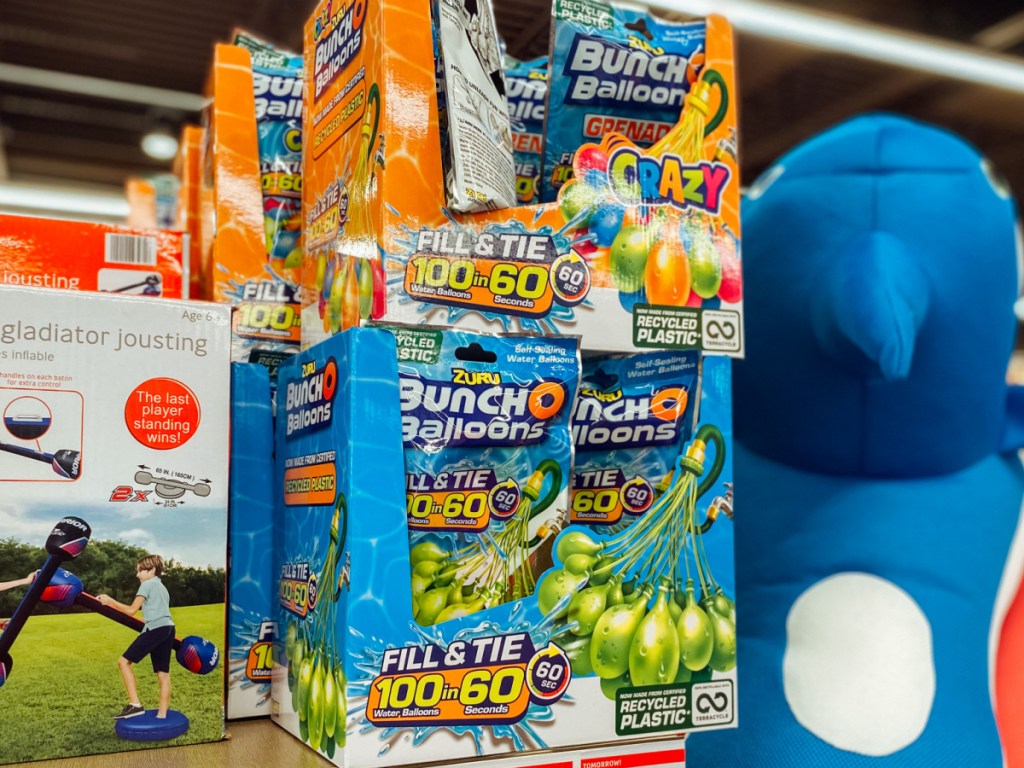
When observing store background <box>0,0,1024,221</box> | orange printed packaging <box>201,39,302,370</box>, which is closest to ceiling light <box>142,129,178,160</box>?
store background <box>0,0,1024,221</box>

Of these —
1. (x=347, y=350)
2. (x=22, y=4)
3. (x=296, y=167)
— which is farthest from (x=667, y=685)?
(x=22, y=4)

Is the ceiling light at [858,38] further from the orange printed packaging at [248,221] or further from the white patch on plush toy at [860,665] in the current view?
the white patch on plush toy at [860,665]

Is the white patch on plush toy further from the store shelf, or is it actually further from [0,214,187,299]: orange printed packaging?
[0,214,187,299]: orange printed packaging

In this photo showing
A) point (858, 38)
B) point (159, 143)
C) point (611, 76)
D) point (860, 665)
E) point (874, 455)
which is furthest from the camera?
point (159, 143)

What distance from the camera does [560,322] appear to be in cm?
100

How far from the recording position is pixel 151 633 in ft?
3.18

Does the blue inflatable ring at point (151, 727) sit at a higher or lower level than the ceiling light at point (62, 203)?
lower

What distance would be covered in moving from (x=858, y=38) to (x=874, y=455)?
320cm

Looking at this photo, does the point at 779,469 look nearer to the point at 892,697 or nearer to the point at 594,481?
the point at 892,697

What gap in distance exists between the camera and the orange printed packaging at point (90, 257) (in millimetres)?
1084

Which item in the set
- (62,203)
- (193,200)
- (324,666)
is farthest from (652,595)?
(62,203)

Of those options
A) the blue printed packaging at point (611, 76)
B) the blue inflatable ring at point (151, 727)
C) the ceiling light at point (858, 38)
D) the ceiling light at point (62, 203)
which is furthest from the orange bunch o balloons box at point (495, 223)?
the ceiling light at point (62, 203)

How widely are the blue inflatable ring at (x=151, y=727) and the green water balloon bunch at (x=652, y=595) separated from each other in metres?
0.38

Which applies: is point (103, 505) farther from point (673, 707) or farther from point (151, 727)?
point (673, 707)
